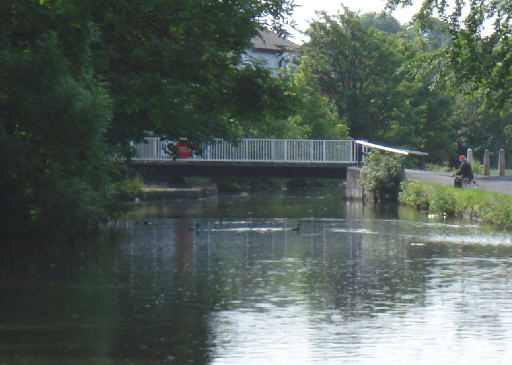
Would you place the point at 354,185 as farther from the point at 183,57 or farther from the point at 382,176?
the point at 183,57

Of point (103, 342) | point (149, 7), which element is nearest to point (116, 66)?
point (149, 7)

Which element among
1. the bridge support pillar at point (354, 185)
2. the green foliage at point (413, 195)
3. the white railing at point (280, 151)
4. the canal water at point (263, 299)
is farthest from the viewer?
the white railing at point (280, 151)

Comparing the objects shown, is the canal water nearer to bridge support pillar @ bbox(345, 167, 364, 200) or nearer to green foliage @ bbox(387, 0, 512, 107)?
green foliage @ bbox(387, 0, 512, 107)

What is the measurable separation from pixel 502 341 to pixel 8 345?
229 inches

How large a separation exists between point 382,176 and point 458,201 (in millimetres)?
10601

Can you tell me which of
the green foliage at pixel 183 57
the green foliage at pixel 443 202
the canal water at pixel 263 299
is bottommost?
the canal water at pixel 263 299

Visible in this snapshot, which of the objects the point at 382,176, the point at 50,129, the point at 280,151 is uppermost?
the point at 280,151

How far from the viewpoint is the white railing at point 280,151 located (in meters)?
50.8

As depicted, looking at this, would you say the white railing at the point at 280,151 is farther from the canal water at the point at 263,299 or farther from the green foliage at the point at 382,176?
the canal water at the point at 263,299

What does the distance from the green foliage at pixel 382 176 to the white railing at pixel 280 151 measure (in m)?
4.44

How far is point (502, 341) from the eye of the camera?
478 inches

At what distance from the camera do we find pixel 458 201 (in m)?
35.8

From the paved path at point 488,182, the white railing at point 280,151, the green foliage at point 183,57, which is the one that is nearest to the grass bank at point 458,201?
the paved path at point 488,182

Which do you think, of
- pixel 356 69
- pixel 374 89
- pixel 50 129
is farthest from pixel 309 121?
pixel 50 129
